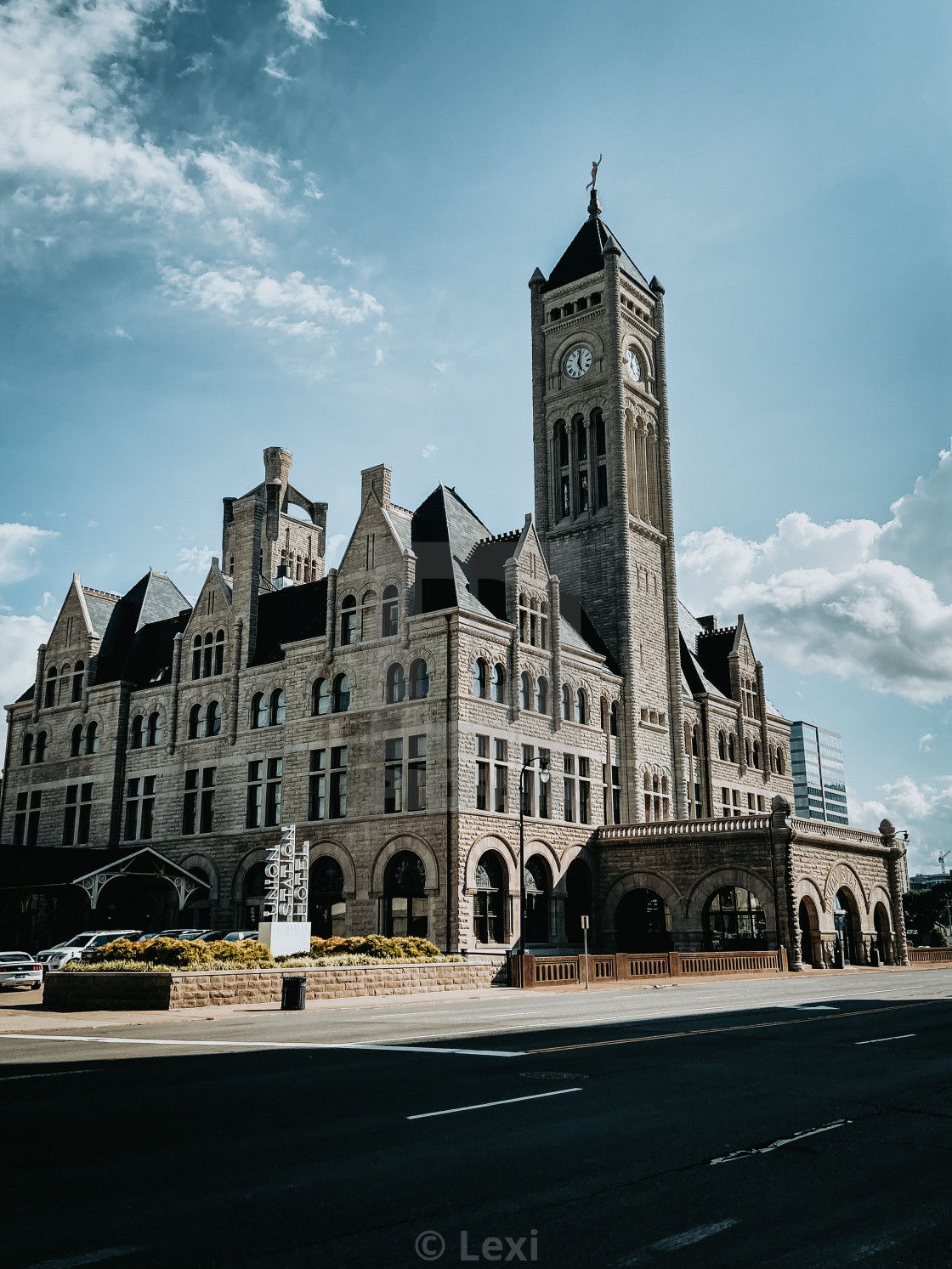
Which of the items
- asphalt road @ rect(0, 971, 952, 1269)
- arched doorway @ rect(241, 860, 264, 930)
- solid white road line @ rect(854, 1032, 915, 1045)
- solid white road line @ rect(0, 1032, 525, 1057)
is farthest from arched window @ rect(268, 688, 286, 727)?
solid white road line @ rect(854, 1032, 915, 1045)

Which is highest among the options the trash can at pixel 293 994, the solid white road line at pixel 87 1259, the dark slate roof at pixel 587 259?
the dark slate roof at pixel 587 259

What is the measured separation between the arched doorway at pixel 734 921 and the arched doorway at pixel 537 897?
21.5 feet

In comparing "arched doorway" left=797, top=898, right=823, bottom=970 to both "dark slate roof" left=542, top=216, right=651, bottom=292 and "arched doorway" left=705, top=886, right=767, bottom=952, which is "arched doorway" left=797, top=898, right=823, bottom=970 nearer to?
"arched doorway" left=705, top=886, right=767, bottom=952

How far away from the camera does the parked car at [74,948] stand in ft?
117

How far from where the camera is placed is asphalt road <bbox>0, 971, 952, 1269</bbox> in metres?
5.89

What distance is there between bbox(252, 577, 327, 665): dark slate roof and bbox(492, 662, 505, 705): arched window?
908 centimetres

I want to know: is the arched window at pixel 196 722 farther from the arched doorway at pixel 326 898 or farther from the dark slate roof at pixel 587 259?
the dark slate roof at pixel 587 259

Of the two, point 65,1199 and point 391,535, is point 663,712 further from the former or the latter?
point 65,1199

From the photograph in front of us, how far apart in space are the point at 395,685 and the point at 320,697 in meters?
4.63

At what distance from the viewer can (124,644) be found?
58594 millimetres

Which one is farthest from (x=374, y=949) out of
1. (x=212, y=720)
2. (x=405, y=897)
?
(x=212, y=720)

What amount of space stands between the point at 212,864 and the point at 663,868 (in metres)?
20.4

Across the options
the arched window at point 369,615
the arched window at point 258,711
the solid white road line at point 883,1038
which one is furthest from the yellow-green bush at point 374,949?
the arched window at point 258,711

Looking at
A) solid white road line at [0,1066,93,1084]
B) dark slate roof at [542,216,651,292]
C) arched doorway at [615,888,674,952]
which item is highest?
dark slate roof at [542,216,651,292]
